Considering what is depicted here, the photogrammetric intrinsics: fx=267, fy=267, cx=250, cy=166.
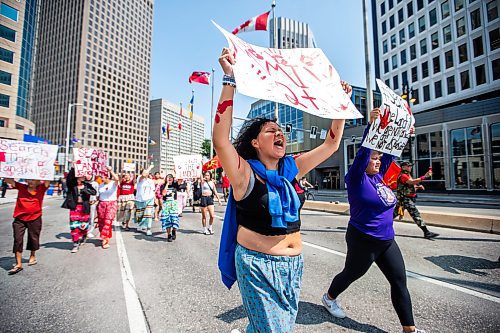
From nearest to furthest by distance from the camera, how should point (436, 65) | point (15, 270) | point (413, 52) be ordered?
point (15, 270), point (436, 65), point (413, 52)

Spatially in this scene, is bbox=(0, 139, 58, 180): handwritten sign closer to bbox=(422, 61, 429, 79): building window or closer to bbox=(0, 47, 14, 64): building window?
bbox=(422, 61, 429, 79): building window

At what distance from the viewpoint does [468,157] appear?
2461 cm

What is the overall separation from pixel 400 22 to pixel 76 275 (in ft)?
161

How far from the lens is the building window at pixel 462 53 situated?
30998mm

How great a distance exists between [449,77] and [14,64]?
6123cm

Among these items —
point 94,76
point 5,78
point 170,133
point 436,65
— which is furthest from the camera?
point 170,133

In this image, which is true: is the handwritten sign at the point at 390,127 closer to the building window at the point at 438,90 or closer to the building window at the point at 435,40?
the building window at the point at 438,90

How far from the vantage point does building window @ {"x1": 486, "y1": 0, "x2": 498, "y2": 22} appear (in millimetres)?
27984

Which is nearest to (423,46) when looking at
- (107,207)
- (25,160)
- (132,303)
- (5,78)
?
(107,207)

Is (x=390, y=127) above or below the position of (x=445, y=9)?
below

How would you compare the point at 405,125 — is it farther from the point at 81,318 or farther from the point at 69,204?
the point at 69,204

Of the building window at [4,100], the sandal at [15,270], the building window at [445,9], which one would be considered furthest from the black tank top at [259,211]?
the building window at [4,100]

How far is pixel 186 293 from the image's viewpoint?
12.1 feet

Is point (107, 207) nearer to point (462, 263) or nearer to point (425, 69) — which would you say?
point (462, 263)
